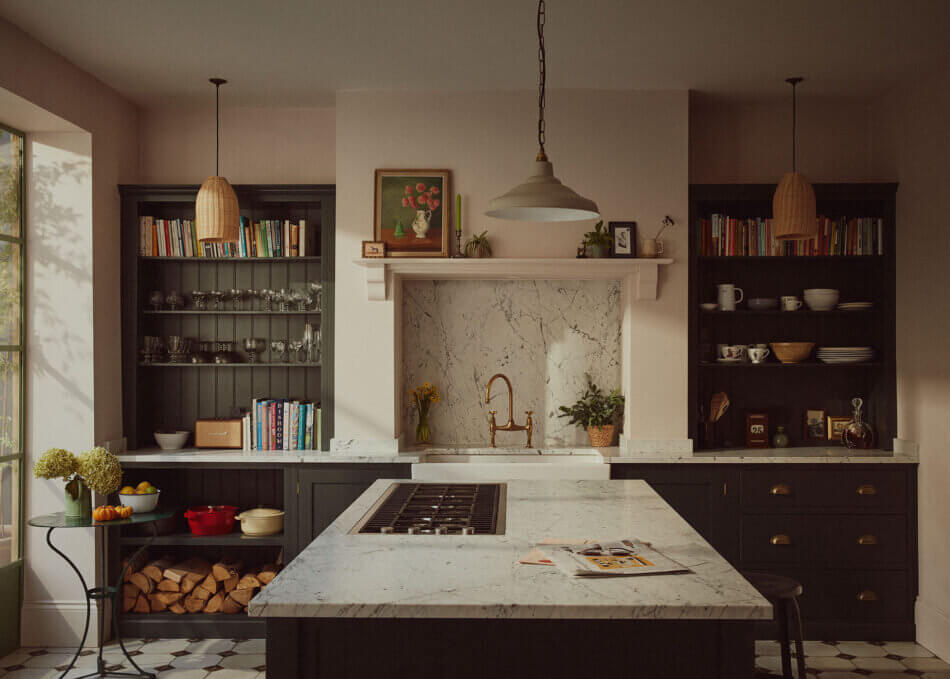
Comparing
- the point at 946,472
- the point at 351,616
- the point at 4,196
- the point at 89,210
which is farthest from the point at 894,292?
the point at 4,196

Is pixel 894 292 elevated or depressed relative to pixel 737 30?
depressed

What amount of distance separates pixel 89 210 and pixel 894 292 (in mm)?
4482

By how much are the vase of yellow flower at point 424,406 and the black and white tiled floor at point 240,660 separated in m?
1.45

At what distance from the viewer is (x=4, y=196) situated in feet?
14.2

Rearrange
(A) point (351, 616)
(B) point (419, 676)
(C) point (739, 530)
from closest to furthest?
(A) point (351, 616)
(B) point (419, 676)
(C) point (739, 530)

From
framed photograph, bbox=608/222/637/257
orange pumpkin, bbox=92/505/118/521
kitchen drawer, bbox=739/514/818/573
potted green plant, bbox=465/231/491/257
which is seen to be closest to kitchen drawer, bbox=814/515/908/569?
kitchen drawer, bbox=739/514/818/573

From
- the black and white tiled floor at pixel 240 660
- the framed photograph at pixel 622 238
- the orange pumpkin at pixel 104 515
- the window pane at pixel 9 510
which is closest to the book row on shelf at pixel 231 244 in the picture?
the window pane at pixel 9 510

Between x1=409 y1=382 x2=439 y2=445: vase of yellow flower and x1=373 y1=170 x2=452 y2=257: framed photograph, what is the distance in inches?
34.3

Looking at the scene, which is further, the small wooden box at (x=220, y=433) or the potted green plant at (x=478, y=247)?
the small wooden box at (x=220, y=433)

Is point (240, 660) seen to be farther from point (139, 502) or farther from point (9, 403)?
point (9, 403)

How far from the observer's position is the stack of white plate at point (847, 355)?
15.6 feet

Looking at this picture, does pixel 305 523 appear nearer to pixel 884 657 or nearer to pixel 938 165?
pixel 884 657

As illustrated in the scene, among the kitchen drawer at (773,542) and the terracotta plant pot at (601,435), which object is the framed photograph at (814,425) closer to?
the kitchen drawer at (773,542)

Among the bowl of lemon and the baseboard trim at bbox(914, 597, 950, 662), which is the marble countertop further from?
the baseboard trim at bbox(914, 597, 950, 662)
